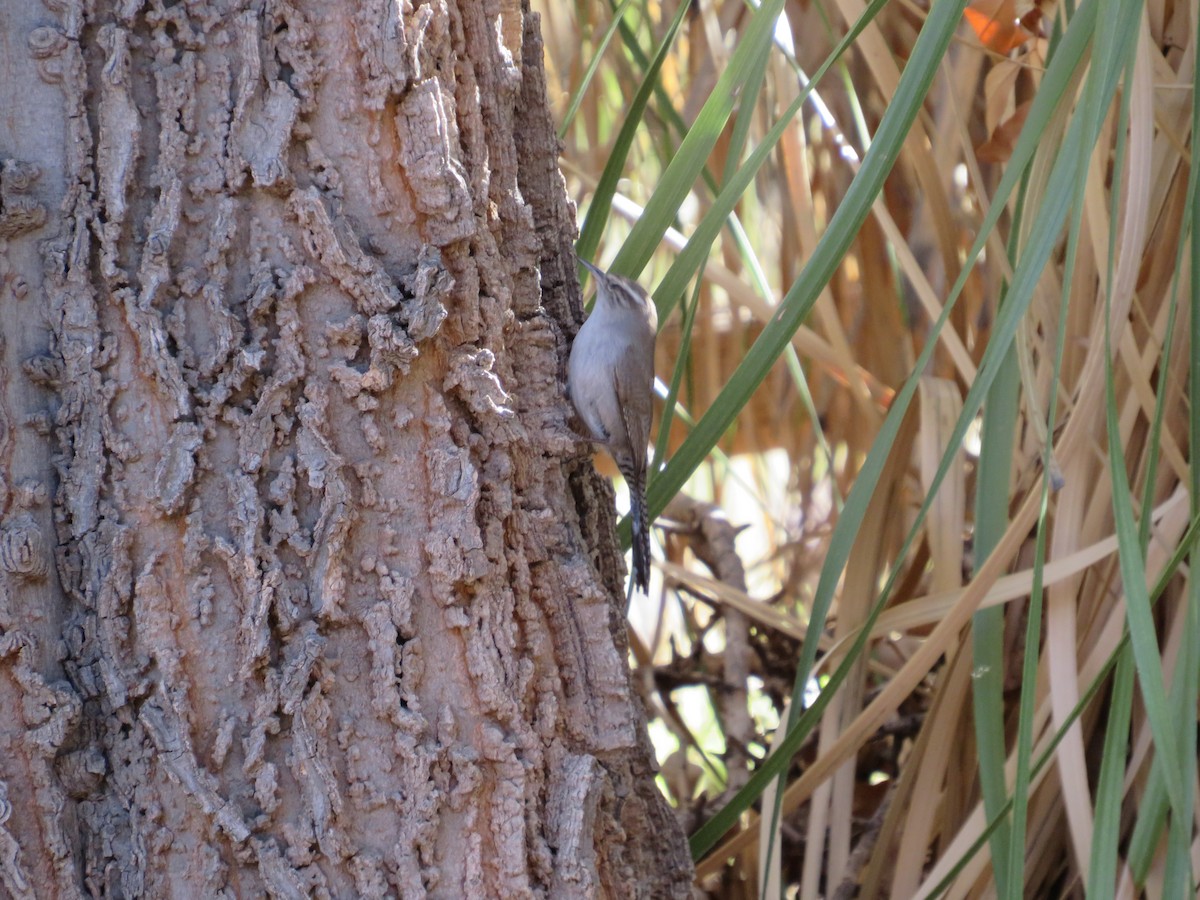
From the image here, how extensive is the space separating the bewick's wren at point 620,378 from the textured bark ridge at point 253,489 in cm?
108

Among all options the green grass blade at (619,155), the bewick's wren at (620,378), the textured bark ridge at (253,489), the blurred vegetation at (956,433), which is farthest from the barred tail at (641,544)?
the textured bark ridge at (253,489)

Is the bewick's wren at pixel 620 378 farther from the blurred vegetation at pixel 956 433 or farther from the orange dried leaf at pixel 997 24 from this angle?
the orange dried leaf at pixel 997 24

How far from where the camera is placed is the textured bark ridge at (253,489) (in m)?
1.50

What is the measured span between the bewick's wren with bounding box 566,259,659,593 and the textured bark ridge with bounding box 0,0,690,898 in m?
1.08

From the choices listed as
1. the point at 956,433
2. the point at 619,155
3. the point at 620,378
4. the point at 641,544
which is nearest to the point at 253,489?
the point at 619,155

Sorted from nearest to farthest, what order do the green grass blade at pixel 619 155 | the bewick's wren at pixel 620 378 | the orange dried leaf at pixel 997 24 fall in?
the green grass blade at pixel 619 155 < the orange dried leaf at pixel 997 24 < the bewick's wren at pixel 620 378

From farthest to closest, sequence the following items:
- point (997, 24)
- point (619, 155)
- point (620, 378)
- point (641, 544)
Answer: point (620, 378) < point (641, 544) < point (997, 24) < point (619, 155)

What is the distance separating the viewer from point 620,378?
117 inches

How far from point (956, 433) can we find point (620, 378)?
1538 millimetres

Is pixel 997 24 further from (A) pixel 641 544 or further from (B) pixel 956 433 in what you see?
(A) pixel 641 544

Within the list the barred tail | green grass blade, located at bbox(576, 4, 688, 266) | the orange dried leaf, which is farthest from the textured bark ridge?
the orange dried leaf

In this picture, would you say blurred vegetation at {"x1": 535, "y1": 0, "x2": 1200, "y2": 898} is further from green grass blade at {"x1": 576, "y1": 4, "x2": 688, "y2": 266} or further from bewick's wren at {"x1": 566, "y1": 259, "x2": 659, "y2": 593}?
bewick's wren at {"x1": 566, "y1": 259, "x2": 659, "y2": 593}

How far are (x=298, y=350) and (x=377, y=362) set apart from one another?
108mm

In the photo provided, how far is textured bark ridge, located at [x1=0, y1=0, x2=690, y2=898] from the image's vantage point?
1.50 m
